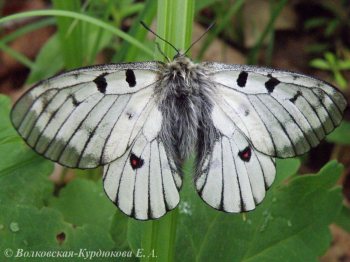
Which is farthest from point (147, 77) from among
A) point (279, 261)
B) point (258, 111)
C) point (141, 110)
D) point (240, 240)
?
point (279, 261)

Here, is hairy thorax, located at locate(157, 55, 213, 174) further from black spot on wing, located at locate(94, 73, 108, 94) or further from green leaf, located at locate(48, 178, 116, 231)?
green leaf, located at locate(48, 178, 116, 231)

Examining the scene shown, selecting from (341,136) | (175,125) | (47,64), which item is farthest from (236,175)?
(47,64)

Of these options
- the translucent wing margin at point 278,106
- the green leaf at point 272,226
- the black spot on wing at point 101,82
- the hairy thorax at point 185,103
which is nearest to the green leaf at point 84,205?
the green leaf at point 272,226

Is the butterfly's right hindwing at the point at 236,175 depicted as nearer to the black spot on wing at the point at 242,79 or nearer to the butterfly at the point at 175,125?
the butterfly at the point at 175,125

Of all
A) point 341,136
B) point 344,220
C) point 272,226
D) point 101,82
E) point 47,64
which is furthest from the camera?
point 47,64

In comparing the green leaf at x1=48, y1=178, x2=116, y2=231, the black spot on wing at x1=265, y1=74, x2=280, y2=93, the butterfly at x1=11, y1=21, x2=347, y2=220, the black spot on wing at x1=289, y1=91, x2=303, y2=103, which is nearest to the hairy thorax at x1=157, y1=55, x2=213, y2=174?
the butterfly at x1=11, y1=21, x2=347, y2=220

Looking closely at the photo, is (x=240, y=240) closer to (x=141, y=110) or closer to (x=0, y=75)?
(x=141, y=110)

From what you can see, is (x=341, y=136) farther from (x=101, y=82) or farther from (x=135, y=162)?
(x=101, y=82)
